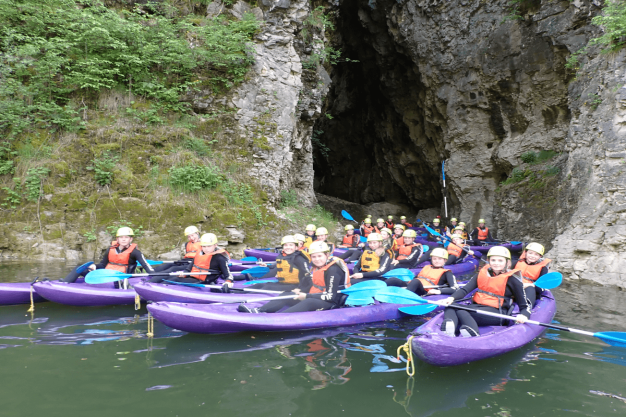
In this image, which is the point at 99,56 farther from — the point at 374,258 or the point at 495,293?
the point at 495,293

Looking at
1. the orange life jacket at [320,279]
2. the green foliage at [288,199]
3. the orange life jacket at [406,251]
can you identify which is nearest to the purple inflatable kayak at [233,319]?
the orange life jacket at [320,279]

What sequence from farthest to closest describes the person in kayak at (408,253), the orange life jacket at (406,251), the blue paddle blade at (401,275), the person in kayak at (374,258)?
the orange life jacket at (406,251) → the person in kayak at (408,253) → the person in kayak at (374,258) → the blue paddle blade at (401,275)

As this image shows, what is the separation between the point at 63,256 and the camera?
10016 mm

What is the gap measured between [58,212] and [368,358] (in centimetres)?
947

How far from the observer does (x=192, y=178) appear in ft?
38.1

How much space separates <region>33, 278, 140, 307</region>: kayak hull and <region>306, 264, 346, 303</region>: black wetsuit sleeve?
2.86 metres

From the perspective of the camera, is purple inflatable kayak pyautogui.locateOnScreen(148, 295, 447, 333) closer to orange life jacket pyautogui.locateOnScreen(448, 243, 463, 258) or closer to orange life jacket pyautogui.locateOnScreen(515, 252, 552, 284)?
orange life jacket pyautogui.locateOnScreen(515, 252, 552, 284)

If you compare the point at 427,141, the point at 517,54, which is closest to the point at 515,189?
the point at 517,54

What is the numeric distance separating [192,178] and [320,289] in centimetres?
739

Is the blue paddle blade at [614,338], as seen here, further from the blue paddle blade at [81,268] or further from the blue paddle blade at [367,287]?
the blue paddle blade at [81,268]

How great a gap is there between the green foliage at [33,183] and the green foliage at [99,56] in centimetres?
145

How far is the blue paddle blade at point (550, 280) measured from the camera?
559 cm

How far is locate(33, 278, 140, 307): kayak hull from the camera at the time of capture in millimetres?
5750

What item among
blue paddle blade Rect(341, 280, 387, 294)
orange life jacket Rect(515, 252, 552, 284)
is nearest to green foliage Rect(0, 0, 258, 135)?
blue paddle blade Rect(341, 280, 387, 294)
